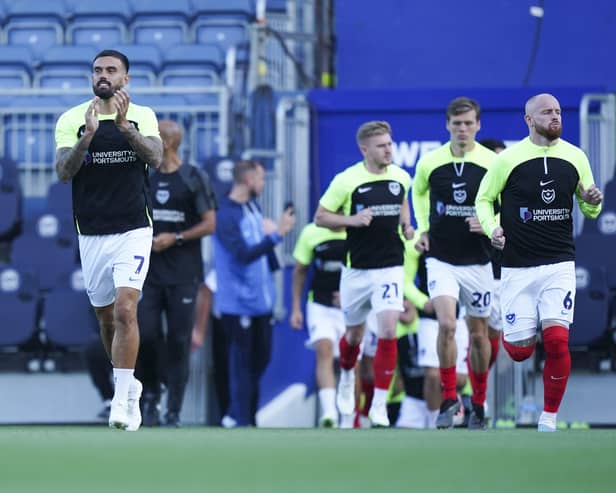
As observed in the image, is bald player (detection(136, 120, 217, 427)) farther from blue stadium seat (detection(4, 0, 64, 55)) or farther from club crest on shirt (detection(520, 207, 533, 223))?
blue stadium seat (detection(4, 0, 64, 55))

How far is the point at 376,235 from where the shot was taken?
436 inches

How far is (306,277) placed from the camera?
14062 mm

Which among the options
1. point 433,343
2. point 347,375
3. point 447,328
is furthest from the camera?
point 433,343

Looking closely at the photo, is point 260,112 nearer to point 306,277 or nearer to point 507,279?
point 306,277

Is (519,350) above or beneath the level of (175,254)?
beneath

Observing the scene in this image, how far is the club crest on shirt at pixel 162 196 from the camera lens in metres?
12.0

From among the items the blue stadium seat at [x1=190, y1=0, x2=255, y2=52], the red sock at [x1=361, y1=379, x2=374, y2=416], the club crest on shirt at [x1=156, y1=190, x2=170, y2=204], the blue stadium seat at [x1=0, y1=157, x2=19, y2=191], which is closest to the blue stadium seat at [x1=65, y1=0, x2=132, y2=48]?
the blue stadium seat at [x1=190, y1=0, x2=255, y2=52]

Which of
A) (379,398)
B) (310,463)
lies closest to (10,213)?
(379,398)

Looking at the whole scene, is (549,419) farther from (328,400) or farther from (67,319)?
(67,319)

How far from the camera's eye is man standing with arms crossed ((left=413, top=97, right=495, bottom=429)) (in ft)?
34.6

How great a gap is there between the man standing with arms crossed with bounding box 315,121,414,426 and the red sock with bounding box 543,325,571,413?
5.85ft

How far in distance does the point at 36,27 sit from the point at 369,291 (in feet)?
25.2

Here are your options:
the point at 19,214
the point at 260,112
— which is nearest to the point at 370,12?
the point at 260,112

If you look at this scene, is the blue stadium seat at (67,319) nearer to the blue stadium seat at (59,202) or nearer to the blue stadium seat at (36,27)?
the blue stadium seat at (59,202)
